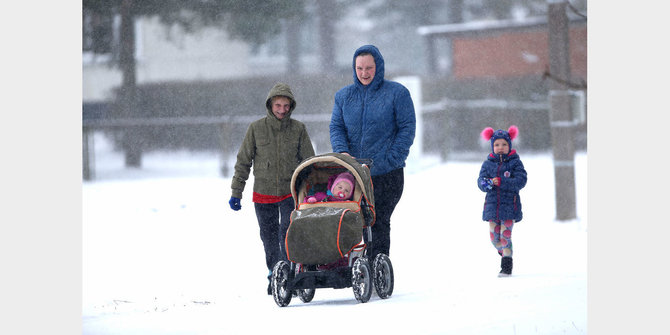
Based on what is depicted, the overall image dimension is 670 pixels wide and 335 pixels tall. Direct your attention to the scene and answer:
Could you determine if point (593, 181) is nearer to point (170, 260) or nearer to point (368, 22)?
point (170, 260)

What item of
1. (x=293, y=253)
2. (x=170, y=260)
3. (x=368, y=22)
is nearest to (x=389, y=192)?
(x=293, y=253)

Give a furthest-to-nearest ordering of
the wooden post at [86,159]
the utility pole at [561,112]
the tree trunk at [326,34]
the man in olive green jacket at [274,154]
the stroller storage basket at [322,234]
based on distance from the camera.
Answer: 1. the tree trunk at [326,34]
2. the wooden post at [86,159]
3. the utility pole at [561,112]
4. the man in olive green jacket at [274,154]
5. the stroller storage basket at [322,234]

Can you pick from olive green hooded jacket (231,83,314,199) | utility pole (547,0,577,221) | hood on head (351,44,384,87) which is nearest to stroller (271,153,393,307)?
olive green hooded jacket (231,83,314,199)

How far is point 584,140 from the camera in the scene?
17031mm

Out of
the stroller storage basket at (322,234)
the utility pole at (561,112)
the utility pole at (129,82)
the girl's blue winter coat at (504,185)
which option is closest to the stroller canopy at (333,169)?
the stroller storage basket at (322,234)

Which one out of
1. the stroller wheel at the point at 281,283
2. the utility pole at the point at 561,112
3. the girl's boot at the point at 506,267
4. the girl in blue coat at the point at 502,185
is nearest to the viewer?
the stroller wheel at the point at 281,283

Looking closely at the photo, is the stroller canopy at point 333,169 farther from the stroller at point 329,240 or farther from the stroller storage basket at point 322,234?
the stroller storage basket at point 322,234

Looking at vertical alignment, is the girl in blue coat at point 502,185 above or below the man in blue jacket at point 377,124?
below

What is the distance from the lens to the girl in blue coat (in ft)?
19.8

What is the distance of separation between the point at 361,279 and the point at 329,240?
0.31 metres

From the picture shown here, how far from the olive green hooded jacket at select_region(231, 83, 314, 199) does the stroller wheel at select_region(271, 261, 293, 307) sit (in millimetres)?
602

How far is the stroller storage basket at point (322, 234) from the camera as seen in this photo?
16.4 ft

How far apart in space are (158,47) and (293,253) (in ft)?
47.4

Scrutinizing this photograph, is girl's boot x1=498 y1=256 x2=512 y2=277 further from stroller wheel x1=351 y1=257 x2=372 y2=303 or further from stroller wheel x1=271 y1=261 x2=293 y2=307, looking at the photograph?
stroller wheel x1=271 y1=261 x2=293 y2=307
